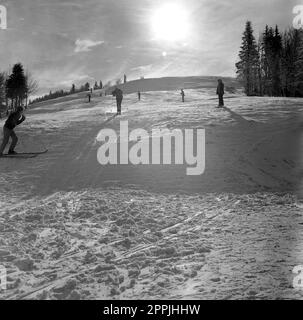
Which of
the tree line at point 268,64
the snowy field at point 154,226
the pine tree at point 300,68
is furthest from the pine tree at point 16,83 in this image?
the snowy field at point 154,226

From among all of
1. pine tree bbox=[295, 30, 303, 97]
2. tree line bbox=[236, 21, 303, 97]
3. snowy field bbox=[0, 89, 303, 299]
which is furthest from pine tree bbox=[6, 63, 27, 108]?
snowy field bbox=[0, 89, 303, 299]

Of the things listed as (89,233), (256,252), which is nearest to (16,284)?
(89,233)

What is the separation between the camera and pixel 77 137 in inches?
671

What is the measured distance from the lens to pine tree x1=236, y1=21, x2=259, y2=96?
211 ft

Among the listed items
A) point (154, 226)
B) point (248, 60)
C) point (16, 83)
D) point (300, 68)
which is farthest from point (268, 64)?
point (154, 226)

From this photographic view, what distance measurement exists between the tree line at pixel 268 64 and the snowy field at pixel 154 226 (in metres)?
50.8

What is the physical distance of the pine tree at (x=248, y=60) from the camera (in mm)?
64438

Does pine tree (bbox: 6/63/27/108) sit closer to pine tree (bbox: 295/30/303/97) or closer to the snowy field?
pine tree (bbox: 295/30/303/97)

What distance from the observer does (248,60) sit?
212 feet

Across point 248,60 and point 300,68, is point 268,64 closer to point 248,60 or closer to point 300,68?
point 248,60

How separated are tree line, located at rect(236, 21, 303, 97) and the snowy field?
50753mm

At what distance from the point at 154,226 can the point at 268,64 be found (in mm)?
65349

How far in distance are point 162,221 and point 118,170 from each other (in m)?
4.56
